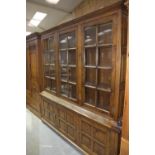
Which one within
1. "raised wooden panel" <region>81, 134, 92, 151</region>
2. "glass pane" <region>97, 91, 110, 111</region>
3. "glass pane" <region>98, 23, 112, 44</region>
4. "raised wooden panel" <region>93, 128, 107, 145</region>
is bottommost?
"raised wooden panel" <region>81, 134, 92, 151</region>

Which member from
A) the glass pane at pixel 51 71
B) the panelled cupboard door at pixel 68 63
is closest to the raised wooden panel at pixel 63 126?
the panelled cupboard door at pixel 68 63

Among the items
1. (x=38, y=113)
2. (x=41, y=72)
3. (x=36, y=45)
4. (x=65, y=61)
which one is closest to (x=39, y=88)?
(x=41, y=72)

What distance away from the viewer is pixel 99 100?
2365 millimetres

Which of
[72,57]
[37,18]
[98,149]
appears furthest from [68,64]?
[37,18]

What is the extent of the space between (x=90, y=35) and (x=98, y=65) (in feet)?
1.46

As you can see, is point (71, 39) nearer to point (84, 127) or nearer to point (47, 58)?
point (47, 58)

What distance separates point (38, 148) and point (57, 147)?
1.06 ft

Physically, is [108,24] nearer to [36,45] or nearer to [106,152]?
[106,152]

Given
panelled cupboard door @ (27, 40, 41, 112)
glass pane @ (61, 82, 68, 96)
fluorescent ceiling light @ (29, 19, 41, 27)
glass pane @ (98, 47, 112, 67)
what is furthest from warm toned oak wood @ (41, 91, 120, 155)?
fluorescent ceiling light @ (29, 19, 41, 27)

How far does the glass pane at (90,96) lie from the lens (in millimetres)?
2465

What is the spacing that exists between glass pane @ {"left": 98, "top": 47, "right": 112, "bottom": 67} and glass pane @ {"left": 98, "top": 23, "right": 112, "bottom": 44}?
0.31 feet

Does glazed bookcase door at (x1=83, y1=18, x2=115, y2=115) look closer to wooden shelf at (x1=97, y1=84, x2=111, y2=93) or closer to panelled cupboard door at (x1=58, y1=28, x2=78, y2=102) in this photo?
wooden shelf at (x1=97, y1=84, x2=111, y2=93)

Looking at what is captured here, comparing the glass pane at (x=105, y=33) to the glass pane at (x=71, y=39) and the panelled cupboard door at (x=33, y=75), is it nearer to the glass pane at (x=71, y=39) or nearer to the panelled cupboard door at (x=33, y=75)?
the glass pane at (x=71, y=39)

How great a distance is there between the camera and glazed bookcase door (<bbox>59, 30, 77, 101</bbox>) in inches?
112
